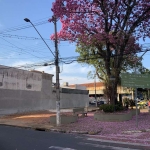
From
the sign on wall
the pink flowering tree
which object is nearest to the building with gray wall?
the pink flowering tree

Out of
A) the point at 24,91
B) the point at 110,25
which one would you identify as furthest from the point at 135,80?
the point at 24,91

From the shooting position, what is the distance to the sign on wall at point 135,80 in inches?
626

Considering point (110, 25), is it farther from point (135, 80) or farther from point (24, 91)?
point (24, 91)

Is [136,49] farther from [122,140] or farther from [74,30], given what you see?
[122,140]

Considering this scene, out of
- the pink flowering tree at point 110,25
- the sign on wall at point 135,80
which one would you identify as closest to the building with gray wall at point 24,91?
the pink flowering tree at point 110,25

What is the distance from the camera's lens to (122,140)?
39.7 ft

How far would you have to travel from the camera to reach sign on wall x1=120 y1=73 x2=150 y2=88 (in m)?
15.9

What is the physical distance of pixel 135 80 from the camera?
1605cm

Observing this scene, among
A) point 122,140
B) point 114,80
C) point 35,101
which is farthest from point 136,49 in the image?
point 35,101

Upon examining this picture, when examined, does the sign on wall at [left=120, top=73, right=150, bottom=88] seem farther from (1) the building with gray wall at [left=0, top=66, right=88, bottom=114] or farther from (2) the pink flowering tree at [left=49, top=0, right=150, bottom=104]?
(1) the building with gray wall at [left=0, top=66, right=88, bottom=114]

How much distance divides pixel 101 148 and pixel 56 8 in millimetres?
12992

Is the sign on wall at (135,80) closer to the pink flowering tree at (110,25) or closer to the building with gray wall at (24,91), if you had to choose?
the pink flowering tree at (110,25)

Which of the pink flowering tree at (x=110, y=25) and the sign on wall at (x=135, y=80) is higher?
the pink flowering tree at (x=110, y=25)

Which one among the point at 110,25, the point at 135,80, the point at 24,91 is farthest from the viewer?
the point at 24,91
